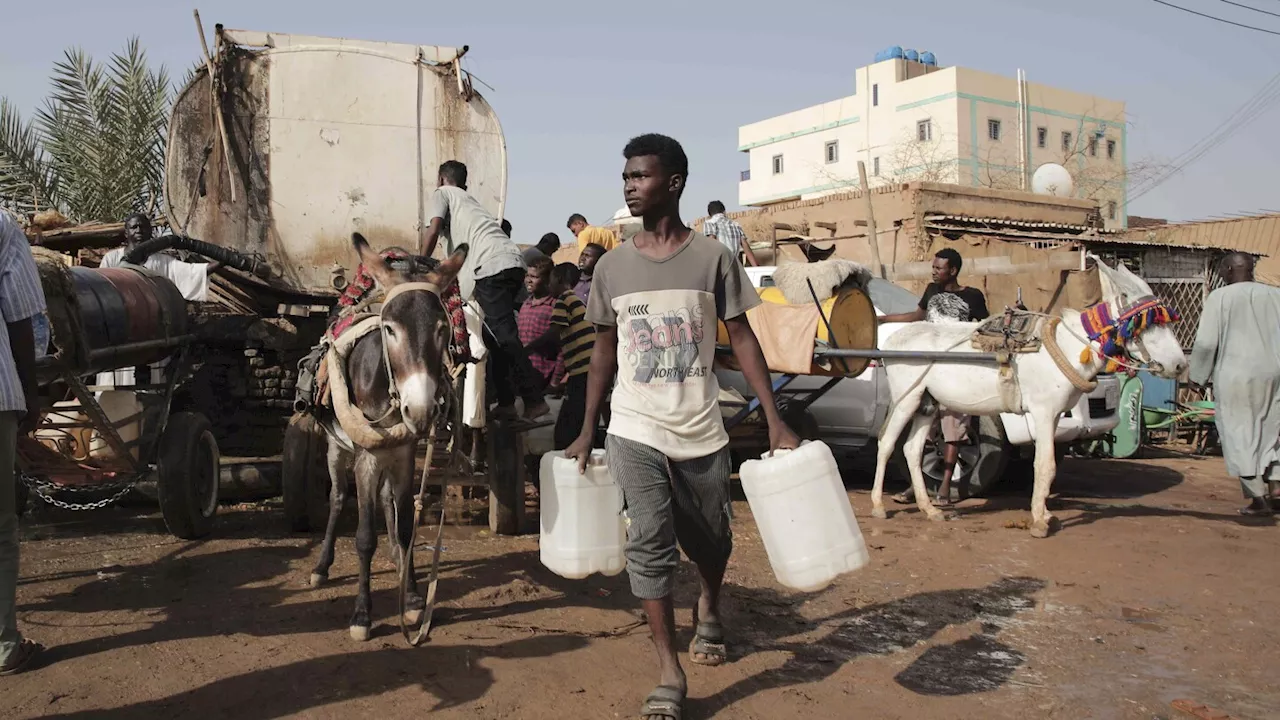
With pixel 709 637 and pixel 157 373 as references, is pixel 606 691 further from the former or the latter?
pixel 157 373

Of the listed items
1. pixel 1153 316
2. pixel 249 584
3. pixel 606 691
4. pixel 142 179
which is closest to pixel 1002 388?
pixel 1153 316

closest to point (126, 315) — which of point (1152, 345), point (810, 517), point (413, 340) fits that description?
point (413, 340)

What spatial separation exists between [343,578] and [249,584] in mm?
535

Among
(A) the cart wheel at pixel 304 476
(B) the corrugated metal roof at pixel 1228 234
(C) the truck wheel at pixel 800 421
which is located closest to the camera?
(A) the cart wheel at pixel 304 476

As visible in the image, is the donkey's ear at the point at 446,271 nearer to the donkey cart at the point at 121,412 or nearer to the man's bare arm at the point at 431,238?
the man's bare arm at the point at 431,238

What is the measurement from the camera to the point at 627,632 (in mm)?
5227

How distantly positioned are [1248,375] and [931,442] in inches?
106

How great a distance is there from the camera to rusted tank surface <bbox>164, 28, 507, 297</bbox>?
8.74 metres

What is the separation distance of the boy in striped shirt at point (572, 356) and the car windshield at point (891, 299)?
4149mm

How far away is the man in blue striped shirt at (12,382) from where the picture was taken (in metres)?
4.31

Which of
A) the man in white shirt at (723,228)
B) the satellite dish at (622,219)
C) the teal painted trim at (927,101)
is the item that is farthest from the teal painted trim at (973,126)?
the man in white shirt at (723,228)

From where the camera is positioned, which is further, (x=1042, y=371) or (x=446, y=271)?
(x=1042, y=371)

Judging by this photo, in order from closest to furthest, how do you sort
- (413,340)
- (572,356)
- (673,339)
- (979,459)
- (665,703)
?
(665,703), (673,339), (413,340), (572,356), (979,459)

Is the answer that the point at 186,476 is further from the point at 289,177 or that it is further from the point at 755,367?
the point at 755,367
